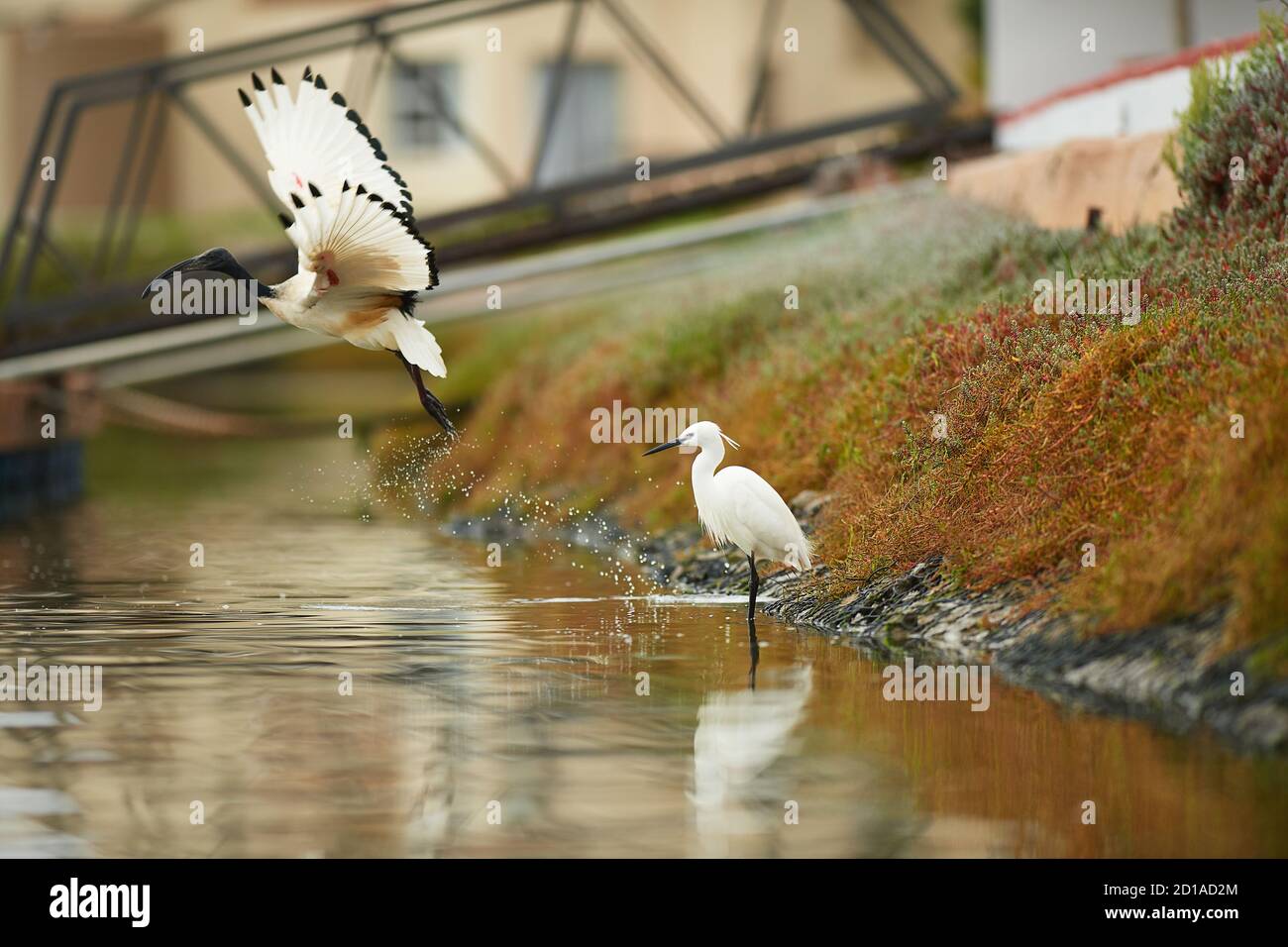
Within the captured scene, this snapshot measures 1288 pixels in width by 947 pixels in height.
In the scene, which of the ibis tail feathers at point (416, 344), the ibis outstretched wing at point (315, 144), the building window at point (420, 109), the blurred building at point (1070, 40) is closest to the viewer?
the ibis outstretched wing at point (315, 144)

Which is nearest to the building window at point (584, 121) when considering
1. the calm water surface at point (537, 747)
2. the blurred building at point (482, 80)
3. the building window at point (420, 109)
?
the blurred building at point (482, 80)

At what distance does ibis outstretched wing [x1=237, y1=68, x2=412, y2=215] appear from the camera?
13641 millimetres

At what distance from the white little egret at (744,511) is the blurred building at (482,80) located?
102ft

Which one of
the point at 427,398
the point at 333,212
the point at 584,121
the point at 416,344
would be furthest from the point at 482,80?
the point at 333,212

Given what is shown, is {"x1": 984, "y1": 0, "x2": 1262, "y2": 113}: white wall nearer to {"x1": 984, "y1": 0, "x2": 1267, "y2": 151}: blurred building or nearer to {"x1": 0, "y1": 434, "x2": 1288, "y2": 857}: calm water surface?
{"x1": 984, "y1": 0, "x2": 1267, "y2": 151}: blurred building

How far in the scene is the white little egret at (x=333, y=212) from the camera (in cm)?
1337

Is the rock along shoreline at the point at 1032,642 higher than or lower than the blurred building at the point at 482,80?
lower

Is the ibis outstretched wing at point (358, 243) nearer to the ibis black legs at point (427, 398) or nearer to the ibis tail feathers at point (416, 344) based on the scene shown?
the ibis tail feathers at point (416, 344)

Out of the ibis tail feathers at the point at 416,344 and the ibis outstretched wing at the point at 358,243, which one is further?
the ibis tail feathers at the point at 416,344

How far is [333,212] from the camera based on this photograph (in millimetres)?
13234

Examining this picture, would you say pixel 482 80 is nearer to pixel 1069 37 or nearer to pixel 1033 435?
pixel 1069 37

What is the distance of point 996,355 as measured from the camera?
49.5ft

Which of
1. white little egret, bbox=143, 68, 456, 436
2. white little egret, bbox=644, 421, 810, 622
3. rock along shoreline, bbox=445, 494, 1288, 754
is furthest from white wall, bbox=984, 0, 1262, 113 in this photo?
white little egret, bbox=143, 68, 456, 436
